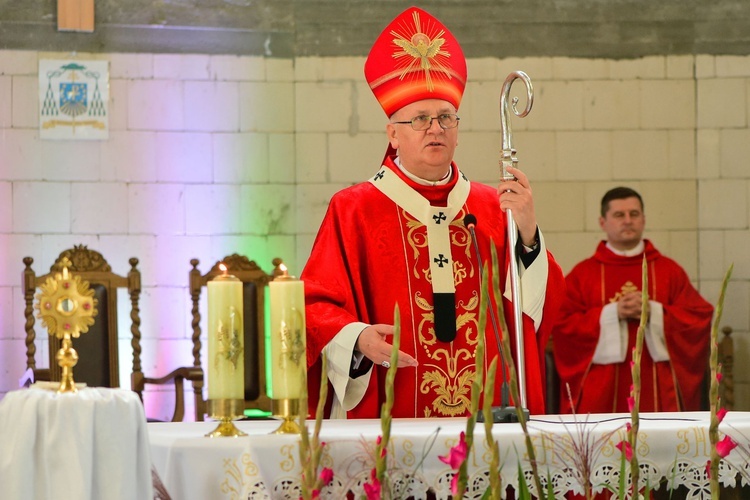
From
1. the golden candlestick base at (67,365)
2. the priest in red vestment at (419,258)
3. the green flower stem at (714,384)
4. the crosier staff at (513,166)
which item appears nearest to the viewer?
the green flower stem at (714,384)

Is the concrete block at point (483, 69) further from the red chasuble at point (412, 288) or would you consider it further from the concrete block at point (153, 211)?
the red chasuble at point (412, 288)

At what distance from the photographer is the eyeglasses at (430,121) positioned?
378 cm

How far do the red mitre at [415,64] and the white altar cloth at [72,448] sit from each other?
74.1 inches

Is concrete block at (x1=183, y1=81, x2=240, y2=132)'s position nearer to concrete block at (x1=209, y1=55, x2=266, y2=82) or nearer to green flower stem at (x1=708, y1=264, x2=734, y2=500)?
concrete block at (x1=209, y1=55, x2=266, y2=82)

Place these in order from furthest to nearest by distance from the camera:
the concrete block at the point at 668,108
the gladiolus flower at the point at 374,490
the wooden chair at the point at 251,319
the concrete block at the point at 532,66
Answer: the concrete block at the point at 668,108 < the concrete block at the point at 532,66 < the wooden chair at the point at 251,319 < the gladiolus flower at the point at 374,490

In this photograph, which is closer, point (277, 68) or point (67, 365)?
point (67, 365)

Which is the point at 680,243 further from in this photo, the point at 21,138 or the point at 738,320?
the point at 21,138

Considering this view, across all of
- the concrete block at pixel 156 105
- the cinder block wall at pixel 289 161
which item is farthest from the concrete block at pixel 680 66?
the concrete block at pixel 156 105

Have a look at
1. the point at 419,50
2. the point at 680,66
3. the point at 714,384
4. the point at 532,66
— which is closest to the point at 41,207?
the point at 532,66

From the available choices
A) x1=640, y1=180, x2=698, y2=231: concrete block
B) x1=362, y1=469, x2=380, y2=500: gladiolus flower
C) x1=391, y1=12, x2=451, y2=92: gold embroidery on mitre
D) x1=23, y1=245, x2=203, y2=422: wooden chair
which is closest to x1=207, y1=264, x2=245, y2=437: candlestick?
x1=362, y1=469, x2=380, y2=500: gladiolus flower

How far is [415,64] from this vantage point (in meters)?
3.91

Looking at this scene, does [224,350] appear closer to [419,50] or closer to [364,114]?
[419,50]

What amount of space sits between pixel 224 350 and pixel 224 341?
2cm

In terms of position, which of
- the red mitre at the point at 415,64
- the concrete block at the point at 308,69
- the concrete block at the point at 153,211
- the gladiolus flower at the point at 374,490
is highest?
the concrete block at the point at 308,69
